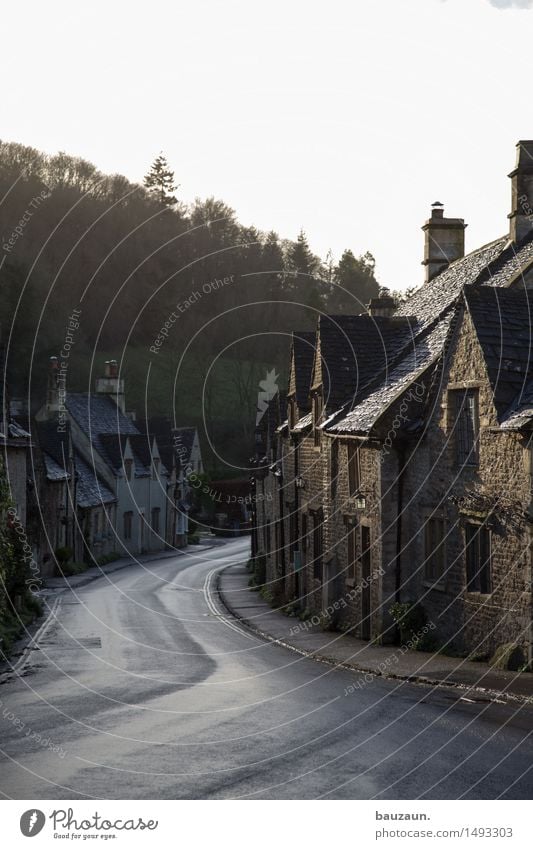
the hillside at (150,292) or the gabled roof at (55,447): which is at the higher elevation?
the hillside at (150,292)

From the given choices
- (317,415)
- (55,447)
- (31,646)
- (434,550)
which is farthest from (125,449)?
(434,550)

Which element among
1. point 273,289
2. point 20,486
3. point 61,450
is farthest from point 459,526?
point 273,289

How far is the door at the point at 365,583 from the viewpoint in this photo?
88.0 feet

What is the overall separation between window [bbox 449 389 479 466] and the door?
5080 mm

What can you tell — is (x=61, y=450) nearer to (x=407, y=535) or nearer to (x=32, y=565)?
(x=32, y=565)

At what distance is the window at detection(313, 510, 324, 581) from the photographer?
3244cm

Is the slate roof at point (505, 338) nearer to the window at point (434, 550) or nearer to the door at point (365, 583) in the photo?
the window at point (434, 550)

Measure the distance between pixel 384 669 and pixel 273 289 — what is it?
5238 centimetres

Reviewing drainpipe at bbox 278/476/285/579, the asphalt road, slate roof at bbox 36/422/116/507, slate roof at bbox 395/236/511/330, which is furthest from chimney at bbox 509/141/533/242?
slate roof at bbox 36/422/116/507

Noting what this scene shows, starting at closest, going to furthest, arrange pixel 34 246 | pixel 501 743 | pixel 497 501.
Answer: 1. pixel 501 743
2. pixel 497 501
3. pixel 34 246

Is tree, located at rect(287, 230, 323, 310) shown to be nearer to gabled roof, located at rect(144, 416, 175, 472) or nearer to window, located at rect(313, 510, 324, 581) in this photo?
gabled roof, located at rect(144, 416, 175, 472)

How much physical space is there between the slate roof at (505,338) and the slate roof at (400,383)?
2479mm

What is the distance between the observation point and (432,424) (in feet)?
79.3

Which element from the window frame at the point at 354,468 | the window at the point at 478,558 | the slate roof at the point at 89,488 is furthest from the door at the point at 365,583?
the slate roof at the point at 89,488
